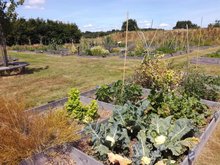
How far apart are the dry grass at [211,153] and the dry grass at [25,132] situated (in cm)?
190

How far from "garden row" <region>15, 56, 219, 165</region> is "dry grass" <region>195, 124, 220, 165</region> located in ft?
0.37

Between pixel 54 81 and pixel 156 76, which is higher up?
pixel 156 76

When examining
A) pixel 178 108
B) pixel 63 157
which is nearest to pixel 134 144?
pixel 63 157

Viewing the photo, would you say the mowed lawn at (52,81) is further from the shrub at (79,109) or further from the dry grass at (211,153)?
the dry grass at (211,153)

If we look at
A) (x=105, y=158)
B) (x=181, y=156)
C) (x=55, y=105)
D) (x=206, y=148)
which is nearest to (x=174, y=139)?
(x=181, y=156)

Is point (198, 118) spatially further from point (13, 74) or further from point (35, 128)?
point (13, 74)

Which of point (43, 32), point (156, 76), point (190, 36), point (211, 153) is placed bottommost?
point (211, 153)

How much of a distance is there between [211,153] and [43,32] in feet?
90.8

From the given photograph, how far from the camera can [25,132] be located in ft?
11.1

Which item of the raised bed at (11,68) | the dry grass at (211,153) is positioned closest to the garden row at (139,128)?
the dry grass at (211,153)

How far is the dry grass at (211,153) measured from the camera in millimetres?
3555

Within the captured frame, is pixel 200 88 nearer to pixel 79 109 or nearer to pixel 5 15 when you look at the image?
pixel 79 109

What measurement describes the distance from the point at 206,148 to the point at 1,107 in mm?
3216

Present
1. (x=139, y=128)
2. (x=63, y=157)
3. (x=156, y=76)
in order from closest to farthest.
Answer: (x=63, y=157) → (x=139, y=128) → (x=156, y=76)
